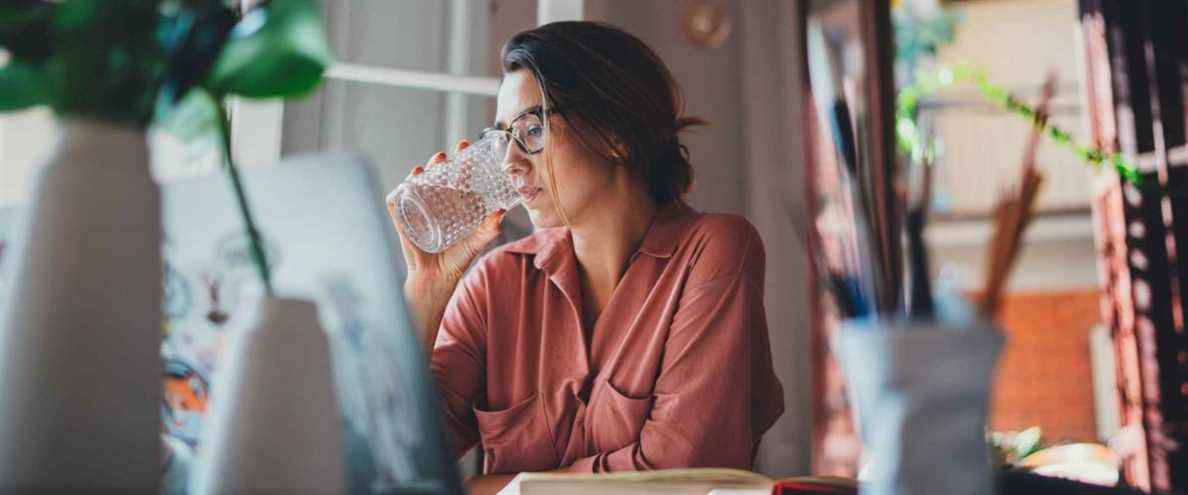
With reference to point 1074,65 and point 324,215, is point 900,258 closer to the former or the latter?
point 324,215

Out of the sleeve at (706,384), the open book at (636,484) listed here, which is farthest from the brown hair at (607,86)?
the open book at (636,484)

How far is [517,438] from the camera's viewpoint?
4.06ft

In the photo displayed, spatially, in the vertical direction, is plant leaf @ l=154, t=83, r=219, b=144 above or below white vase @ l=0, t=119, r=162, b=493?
above

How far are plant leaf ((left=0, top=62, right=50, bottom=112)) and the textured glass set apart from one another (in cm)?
76

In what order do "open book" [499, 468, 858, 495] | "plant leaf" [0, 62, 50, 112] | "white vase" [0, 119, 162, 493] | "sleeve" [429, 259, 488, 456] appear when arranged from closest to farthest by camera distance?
"white vase" [0, 119, 162, 493] → "plant leaf" [0, 62, 50, 112] → "open book" [499, 468, 858, 495] → "sleeve" [429, 259, 488, 456]

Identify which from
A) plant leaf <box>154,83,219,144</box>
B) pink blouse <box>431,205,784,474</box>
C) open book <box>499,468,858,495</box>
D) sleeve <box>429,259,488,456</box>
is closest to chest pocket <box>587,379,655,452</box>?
pink blouse <box>431,205,784,474</box>

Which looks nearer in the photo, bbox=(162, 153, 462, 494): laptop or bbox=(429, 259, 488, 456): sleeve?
bbox=(162, 153, 462, 494): laptop

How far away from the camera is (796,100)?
108 inches

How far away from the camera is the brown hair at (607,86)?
131cm

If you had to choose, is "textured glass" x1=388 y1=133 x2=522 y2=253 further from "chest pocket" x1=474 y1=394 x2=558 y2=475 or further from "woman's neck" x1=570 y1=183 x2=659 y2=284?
"chest pocket" x1=474 y1=394 x2=558 y2=475

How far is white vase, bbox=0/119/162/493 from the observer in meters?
0.36

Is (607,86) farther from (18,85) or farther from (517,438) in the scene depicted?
(18,85)

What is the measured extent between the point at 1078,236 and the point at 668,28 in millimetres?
5502

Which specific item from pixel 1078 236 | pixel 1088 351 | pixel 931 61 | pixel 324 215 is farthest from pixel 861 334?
pixel 1088 351
